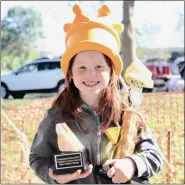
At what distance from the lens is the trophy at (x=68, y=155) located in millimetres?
1328

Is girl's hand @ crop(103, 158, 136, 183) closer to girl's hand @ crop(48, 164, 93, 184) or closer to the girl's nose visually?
girl's hand @ crop(48, 164, 93, 184)

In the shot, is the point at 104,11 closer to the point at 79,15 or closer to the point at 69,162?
the point at 79,15

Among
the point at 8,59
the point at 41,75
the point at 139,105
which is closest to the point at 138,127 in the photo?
the point at 139,105

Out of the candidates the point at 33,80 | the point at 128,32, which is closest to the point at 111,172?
the point at 128,32

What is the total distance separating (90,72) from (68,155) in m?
0.36

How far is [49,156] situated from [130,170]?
0.33 meters

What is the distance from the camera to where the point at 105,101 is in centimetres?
159

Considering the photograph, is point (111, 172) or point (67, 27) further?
point (67, 27)

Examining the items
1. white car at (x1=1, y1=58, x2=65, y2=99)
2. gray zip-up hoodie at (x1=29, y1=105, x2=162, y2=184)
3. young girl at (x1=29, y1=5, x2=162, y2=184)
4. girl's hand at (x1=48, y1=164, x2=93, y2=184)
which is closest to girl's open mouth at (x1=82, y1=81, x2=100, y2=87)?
young girl at (x1=29, y1=5, x2=162, y2=184)

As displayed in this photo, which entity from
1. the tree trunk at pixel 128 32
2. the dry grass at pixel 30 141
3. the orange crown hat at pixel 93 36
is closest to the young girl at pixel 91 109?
the orange crown hat at pixel 93 36

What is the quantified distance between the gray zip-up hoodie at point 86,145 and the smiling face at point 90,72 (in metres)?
0.10

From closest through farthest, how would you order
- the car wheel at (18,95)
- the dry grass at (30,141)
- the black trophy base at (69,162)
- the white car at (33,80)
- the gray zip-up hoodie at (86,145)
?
1. the black trophy base at (69,162)
2. the gray zip-up hoodie at (86,145)
3. the dry grass at (30,141)
4. the white car at (33,80)
5. the car wheel at (18,95)

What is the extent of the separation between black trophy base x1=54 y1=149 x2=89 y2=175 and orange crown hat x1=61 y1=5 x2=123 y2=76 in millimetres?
409

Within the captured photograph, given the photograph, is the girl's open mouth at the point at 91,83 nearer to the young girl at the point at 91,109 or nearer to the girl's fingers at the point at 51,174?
the young girl at the point at 91,109
